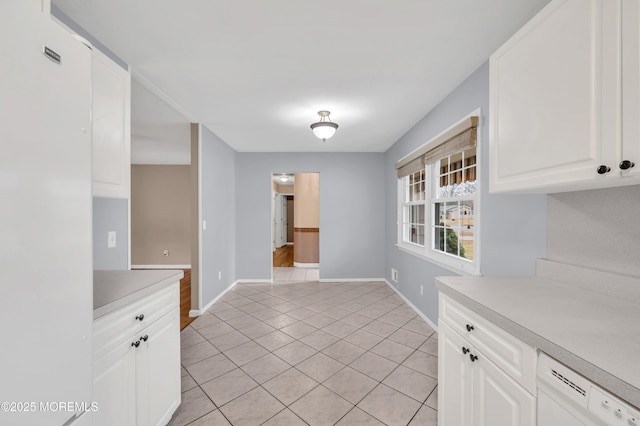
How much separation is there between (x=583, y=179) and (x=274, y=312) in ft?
11.2

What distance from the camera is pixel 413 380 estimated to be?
6.98ft

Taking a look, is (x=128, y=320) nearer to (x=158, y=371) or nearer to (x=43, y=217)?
(x=158, y=371)

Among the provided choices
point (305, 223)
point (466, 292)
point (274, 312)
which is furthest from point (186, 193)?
point (466, 292)

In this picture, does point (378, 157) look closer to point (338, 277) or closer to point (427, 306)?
point (338, 277)

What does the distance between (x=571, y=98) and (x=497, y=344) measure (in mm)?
1016

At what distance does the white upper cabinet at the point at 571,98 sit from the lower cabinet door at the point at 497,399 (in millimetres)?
816

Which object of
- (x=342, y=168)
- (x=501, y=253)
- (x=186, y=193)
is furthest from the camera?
(x=186, y=193)

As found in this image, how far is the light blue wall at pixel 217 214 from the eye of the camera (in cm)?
375

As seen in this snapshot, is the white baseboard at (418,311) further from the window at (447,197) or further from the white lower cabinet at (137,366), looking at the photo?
the white lower cabinet at (137,366)

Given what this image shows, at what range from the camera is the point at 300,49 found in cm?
195

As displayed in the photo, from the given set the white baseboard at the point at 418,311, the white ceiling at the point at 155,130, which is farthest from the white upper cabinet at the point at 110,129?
the white baseboard at the point at 418,311

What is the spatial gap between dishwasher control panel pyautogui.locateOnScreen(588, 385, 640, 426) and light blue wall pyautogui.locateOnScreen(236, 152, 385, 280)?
177 inches

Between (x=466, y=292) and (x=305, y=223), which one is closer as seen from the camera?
(x=466, y=292)

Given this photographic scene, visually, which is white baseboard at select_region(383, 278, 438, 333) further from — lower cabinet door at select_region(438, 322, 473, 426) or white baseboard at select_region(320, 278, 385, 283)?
lower cabinet door at select_region(438, 322, 473, 426)
